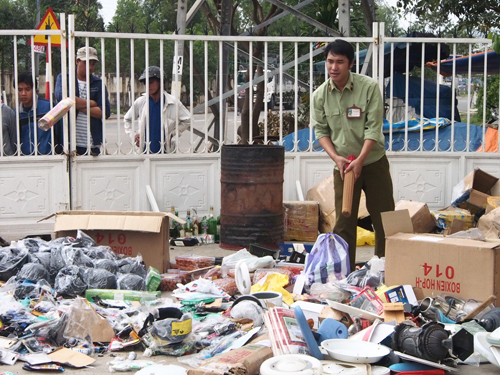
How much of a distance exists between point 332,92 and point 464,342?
2612 mm

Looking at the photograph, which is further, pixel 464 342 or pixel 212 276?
pixel 212 276

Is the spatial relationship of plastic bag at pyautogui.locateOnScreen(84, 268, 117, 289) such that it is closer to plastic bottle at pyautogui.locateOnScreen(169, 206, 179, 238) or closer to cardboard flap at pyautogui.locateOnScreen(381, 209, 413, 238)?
cardboard flap at pyautogui.locateOnScreen(381, 209, 413, 238)

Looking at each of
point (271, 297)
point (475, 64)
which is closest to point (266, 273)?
point (271, 297)

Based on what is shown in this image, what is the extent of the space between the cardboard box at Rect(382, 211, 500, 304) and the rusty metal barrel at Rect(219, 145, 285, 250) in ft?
7.08

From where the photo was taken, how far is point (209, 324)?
4641mm

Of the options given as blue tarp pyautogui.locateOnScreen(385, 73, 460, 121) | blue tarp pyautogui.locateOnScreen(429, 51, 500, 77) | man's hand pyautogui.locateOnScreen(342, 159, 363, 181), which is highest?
blue tarp pyautogui.locateOnScreen(429, 51, 500, 77)

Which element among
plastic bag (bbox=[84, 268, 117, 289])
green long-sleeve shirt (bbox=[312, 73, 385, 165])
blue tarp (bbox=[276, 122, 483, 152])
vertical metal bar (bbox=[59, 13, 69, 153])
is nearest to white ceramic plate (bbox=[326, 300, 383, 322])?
green long-sleeve shirt (bbox=[312, 73, 385, 165])

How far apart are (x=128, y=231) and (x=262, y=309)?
1973 mm

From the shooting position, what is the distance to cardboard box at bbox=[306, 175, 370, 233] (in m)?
7.99

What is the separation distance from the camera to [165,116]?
8273 mm

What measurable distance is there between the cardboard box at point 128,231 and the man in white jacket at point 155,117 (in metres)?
1.99

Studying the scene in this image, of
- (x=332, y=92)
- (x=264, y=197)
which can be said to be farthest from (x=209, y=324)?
(x=264, y=197)

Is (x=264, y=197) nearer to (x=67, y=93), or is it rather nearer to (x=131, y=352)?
(x=67, y=93)

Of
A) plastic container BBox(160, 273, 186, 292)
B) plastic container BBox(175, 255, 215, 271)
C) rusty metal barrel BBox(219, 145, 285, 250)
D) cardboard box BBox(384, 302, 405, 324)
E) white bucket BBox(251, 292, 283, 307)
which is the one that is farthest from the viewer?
rusty metal barrel BBox(219, 145, 285, 250)
